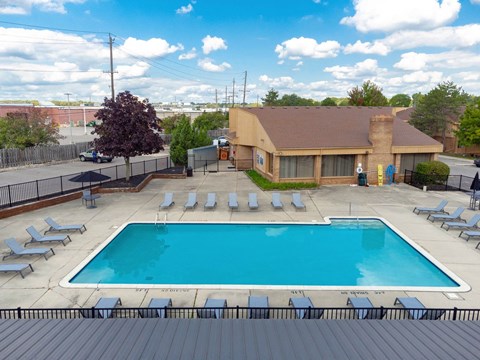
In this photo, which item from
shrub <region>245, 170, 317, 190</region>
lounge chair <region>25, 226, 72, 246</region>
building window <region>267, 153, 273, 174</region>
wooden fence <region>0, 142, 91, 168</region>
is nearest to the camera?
lounge chair <region>25, 226, 72, 246</region>

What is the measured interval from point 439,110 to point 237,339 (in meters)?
58.4

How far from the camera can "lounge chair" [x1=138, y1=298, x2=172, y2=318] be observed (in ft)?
30.9

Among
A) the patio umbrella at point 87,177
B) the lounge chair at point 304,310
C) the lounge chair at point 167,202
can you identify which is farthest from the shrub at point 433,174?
the patio umbrella at point 87,177

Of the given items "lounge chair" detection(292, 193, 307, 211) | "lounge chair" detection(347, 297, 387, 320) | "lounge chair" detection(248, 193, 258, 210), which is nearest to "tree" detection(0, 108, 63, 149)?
"lounge chair" detection(248, 193, 258, 210)

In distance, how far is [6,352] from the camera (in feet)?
22.0

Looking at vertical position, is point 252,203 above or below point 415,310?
above

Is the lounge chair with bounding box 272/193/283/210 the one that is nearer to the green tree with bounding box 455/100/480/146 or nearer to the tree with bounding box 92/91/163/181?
the tree with bounding box 92/91/163/181

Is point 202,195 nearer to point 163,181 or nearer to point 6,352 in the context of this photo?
point 163,181

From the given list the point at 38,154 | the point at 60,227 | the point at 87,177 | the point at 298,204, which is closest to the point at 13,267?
the point at 60,227

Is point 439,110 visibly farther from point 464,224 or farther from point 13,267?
point 13,267

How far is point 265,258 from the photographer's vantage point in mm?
15688

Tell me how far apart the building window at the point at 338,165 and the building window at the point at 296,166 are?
1.21 meters

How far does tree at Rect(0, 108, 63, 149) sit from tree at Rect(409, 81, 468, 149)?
5230cm

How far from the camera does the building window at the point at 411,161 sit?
29.9 m
